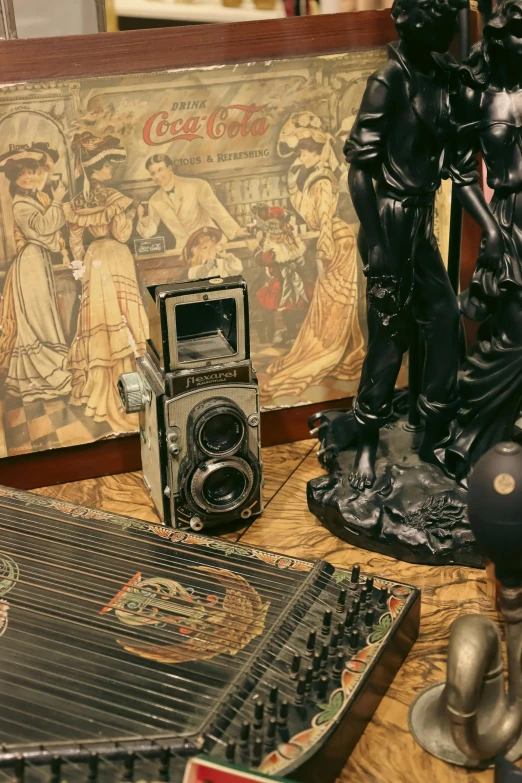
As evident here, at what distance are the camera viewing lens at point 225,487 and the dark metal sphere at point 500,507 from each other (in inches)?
27.3

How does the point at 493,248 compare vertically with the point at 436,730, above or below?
above

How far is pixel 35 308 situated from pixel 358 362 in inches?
26.5

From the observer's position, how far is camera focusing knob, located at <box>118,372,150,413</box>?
6.19ft

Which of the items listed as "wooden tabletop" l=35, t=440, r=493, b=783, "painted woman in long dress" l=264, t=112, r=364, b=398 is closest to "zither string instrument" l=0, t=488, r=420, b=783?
"wooden tabletop" l=35, t=440, r=493, b=783

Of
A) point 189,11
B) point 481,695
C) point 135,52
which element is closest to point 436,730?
point 481,695

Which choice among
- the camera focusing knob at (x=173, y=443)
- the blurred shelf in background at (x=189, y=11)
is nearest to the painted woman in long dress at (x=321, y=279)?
the camera focusing knob at (x=173, y=443)

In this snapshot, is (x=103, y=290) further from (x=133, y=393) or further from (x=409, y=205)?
(x=409, y=205)

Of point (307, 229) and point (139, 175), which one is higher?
point (139, 175)

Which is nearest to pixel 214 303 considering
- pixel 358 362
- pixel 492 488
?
pixel 358 362

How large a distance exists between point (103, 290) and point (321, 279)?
1.44 ft

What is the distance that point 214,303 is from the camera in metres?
1.86

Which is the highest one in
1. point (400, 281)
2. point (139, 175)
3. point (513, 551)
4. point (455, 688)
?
point (139, 175)

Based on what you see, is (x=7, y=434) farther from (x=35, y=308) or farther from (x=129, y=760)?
(x=129, y=760)

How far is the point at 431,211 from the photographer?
1.75 meters
